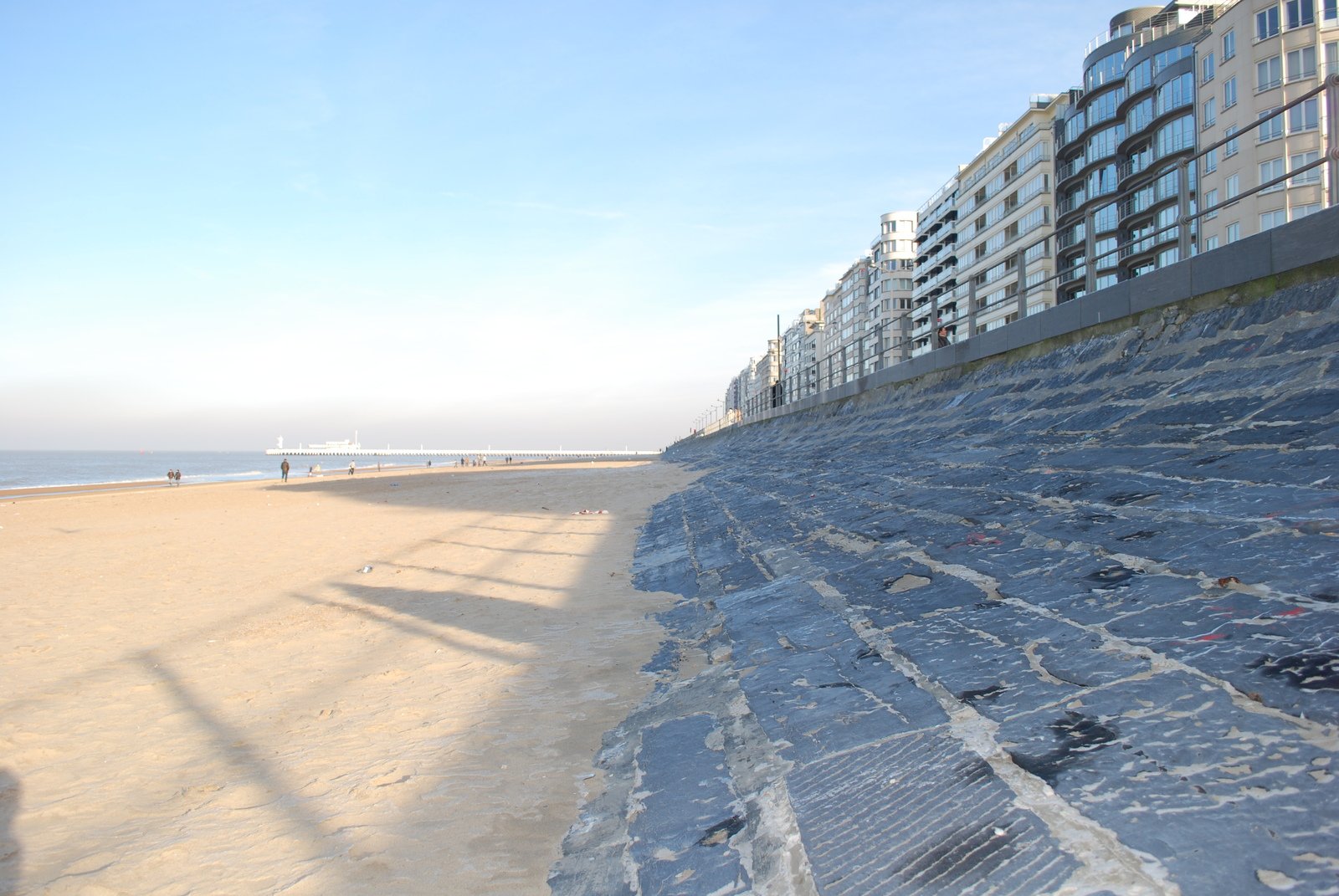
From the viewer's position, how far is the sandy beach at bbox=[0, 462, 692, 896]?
2801mm

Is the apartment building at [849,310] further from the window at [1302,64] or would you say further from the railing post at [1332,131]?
the railing post at [1332,131]

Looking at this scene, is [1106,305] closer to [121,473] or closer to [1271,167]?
[1271,167]

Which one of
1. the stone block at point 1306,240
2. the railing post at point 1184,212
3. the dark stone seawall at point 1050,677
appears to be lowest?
the dark stone seawall at point 1050,677

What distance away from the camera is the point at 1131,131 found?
46.5 meters

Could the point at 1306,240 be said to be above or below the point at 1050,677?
above

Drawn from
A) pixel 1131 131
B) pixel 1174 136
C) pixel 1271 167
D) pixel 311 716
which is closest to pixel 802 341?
pixel 1131 131

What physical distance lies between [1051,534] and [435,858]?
10.9 feet

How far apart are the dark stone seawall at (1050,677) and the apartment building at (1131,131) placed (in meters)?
41.0

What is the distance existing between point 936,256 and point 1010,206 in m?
16.2

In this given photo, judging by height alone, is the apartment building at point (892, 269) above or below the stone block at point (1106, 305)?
above

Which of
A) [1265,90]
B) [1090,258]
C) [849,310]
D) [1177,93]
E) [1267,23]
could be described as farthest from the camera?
[849,310]

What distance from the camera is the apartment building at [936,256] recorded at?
2773 inches

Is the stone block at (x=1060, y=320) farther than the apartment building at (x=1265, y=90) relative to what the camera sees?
No

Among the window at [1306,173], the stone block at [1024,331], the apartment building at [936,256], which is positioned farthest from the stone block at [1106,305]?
the apartment building at [936,256]
